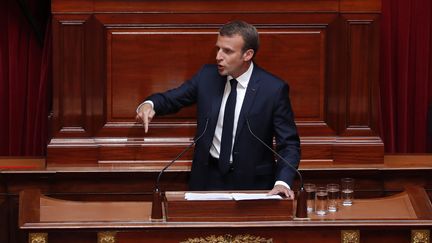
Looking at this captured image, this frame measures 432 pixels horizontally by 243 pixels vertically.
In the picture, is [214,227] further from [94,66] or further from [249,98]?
[94,66]

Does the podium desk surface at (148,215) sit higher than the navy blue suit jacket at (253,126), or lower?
lower

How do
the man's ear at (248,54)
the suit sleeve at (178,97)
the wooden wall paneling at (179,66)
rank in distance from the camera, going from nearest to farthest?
the man's ear at (248,54) → the suit sleeve at (178,97) → the wooden wall paneling at (179,66)

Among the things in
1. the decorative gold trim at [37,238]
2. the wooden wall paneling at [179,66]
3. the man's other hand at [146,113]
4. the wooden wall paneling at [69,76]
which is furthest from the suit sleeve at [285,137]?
the wooden wall paneling at [69,76]

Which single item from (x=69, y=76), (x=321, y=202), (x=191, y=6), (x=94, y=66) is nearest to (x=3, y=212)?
(x=69, y=76)

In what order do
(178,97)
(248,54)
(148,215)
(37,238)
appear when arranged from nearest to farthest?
(37,238)
(148,215)
(248,54)
(178,97)

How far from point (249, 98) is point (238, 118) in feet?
0.34

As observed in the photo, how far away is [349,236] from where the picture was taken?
3.96 meters

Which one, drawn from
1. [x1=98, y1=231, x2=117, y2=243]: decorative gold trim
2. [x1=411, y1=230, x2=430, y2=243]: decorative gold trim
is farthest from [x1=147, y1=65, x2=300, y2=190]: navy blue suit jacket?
[x1=98, y1=231, x2=117, y2=243]: decorative gold trim

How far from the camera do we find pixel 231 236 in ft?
13.0

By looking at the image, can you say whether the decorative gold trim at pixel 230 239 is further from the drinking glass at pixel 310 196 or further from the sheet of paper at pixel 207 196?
the drinking glass at pixel 310 196

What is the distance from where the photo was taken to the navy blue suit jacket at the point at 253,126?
4.64 metres

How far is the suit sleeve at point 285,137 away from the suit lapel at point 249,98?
11 cm

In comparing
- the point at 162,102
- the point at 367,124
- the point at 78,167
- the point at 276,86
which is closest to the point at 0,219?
the point at 78,167

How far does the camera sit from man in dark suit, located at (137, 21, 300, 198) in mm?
4629
